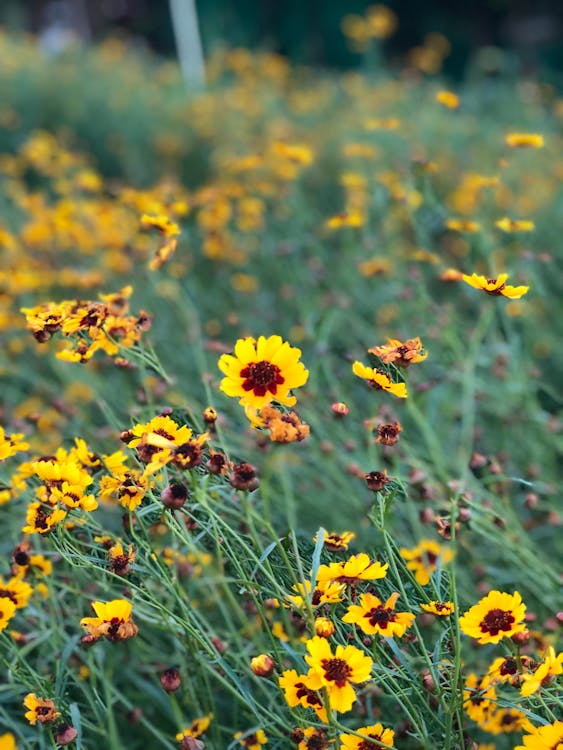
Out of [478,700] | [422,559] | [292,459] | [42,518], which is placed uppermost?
[42,518]

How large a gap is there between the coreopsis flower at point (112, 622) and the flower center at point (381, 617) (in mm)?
317

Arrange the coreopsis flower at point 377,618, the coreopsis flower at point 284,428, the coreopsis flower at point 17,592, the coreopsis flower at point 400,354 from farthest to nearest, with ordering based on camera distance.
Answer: the coreopsis flower at point 17,592, the coreopsis flower at point 400,354, the coreopsis flower at point 377,618, the coreopsis flower at point 284,428

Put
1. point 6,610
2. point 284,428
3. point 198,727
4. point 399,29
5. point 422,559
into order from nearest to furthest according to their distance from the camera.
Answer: point 284,428, point 6,610, point 198,727, point 422,559, point 399,29

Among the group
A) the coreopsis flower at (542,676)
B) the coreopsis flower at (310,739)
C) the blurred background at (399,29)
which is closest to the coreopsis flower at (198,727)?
the coreopsis flower at (310,739)

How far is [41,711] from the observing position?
3.81 feet

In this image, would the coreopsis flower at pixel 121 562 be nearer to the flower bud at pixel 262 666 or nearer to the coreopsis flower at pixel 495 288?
the flower bud at pixel 262 666

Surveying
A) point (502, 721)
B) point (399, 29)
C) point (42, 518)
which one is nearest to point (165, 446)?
point (42, 518)

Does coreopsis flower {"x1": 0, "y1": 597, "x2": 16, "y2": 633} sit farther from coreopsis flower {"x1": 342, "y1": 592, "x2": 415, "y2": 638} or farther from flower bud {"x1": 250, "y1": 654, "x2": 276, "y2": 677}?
coreopsis flower {"x1": 342, "y1": 592, "x2": 415, "y2": 638}

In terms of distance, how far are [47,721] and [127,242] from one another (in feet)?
7.01

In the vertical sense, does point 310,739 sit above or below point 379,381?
below

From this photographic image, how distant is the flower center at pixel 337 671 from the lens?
1.04 m

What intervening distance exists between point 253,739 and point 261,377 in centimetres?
59

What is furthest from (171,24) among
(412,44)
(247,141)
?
(247,141)

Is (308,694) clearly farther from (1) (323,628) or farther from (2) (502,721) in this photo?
(2) (502,721)
